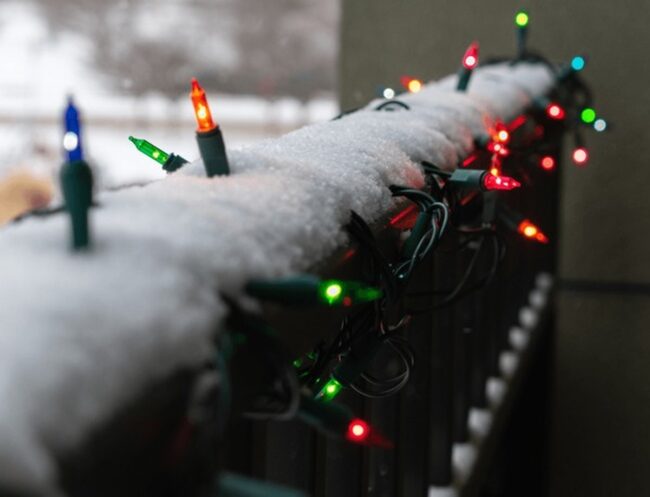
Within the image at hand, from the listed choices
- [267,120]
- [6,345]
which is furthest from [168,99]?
[6,345]

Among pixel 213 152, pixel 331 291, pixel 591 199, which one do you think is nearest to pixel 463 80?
pixel 213 152

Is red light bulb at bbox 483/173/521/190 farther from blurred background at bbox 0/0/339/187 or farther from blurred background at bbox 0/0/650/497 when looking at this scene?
blurred background at bbox 0/0/339/187

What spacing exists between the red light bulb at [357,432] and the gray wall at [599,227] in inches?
85.7

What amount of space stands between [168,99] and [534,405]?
5.39m

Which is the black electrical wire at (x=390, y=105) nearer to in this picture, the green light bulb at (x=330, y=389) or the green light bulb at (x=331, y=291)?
the green light bulb at (x=330, y=389)

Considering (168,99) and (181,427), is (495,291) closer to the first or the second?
(181,427)

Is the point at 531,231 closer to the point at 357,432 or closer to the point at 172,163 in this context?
the point at 172,163

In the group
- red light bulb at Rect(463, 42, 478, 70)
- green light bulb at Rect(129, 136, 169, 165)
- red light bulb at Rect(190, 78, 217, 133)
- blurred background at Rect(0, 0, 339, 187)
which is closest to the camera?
red light bulb at Rect(190, 78, 217, 133)

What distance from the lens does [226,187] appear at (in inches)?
23.4

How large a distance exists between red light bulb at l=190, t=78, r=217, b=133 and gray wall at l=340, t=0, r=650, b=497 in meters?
2.12

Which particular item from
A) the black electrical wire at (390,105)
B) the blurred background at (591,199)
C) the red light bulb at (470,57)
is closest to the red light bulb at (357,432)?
the black electrical wire at (390,105)

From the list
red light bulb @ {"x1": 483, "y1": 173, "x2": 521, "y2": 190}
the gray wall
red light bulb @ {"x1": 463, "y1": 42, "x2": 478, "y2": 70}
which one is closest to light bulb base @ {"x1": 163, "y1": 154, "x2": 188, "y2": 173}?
red light bulb @ {"x1": 483, "y1": 173, "x2": 521, "y2": 190}

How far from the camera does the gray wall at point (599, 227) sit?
2600mm

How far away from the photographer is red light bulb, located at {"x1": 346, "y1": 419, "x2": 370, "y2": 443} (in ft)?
1.64
